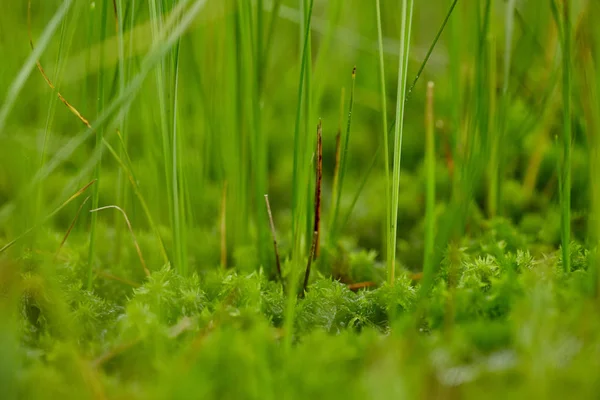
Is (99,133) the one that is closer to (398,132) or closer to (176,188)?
(176,188)

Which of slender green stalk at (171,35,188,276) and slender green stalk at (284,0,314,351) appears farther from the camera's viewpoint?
slender green stalk at (171,35,188,276)

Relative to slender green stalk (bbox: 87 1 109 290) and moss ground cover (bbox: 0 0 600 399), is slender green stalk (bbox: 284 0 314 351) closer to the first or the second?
moss ground cover (bbox: 0 0 600 399)

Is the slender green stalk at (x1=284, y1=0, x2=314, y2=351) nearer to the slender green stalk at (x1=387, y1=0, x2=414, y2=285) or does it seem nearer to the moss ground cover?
the moss ground cover

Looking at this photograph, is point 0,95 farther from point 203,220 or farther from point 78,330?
point 78,330

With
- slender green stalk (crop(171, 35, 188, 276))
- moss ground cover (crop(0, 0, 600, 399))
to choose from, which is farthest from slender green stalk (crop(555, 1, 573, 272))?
slender green stalk (crop(171, 35, 188, 276))

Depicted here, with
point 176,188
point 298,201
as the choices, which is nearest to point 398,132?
point 298,201

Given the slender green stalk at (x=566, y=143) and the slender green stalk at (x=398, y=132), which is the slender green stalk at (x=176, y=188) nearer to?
the slender green stalk at (x=398, y=132)

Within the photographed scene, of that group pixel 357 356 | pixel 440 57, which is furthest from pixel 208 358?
pixel 440 57

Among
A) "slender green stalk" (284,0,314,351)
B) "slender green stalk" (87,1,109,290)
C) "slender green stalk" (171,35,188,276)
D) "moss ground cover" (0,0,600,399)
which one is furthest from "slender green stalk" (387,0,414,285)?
"slender green stalk" (87,1,109,290)

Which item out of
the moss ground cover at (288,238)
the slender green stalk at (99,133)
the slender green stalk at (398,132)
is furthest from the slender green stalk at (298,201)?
the slender green stalk at (99,133)
